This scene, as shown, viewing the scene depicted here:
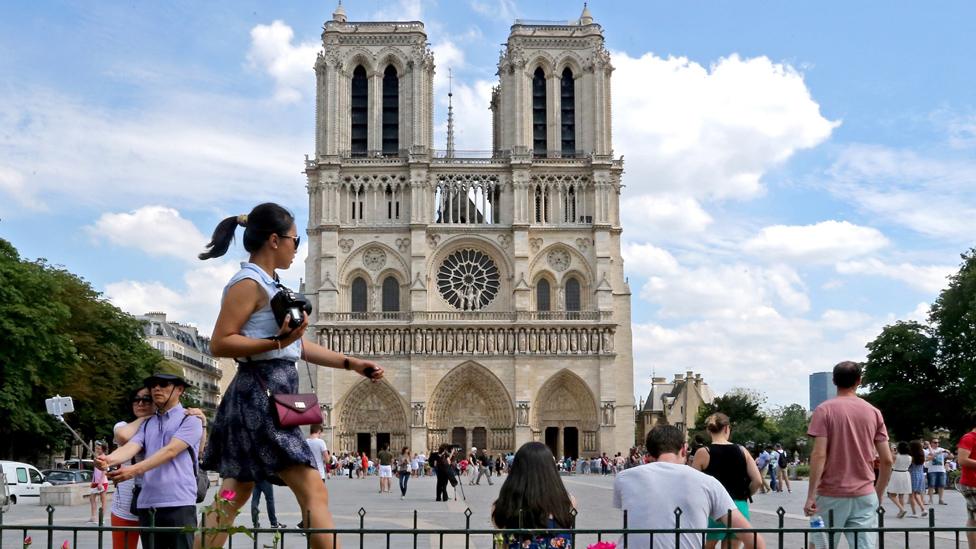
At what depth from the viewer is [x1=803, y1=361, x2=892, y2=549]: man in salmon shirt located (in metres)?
8.13

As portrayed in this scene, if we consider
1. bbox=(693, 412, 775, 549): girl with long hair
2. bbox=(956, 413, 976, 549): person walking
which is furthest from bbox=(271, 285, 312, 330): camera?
bbox=(956, 413, 976, 549): person walking

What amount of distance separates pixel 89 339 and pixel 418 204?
56.9 feet

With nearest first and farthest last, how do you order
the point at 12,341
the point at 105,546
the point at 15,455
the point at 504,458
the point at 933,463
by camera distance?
the point at 105,546
the point at 933,463
the point at 12,341
the point at 15,455
the point at 504,458

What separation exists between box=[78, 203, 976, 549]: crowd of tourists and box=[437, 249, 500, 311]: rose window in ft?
156

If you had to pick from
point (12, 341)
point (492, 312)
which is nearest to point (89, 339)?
point (12, 341)

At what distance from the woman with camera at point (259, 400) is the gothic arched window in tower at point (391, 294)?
50.7 meters

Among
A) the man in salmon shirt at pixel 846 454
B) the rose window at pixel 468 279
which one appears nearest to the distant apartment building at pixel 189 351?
the rose window at pixel 468 279

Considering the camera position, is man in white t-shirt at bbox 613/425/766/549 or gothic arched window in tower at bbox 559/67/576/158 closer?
man in white t-shirt at bbox 613/425/766/549

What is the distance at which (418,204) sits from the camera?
56.1 m

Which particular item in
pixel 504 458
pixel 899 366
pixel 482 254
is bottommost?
pixel 504 458

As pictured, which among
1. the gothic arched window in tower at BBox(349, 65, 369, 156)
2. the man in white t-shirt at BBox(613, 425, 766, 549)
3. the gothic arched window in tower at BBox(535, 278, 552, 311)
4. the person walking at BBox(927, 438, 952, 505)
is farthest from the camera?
the gothic arched window in tower at BBox(349, 65, 369, 156)

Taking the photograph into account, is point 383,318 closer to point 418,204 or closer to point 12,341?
point 418,204

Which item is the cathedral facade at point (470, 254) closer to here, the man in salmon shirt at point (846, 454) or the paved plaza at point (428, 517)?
the paved plaza at point (428, 517)

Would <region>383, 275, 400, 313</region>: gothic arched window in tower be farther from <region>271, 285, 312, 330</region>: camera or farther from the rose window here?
<region>271, 285, 312, 330</region>: camera
